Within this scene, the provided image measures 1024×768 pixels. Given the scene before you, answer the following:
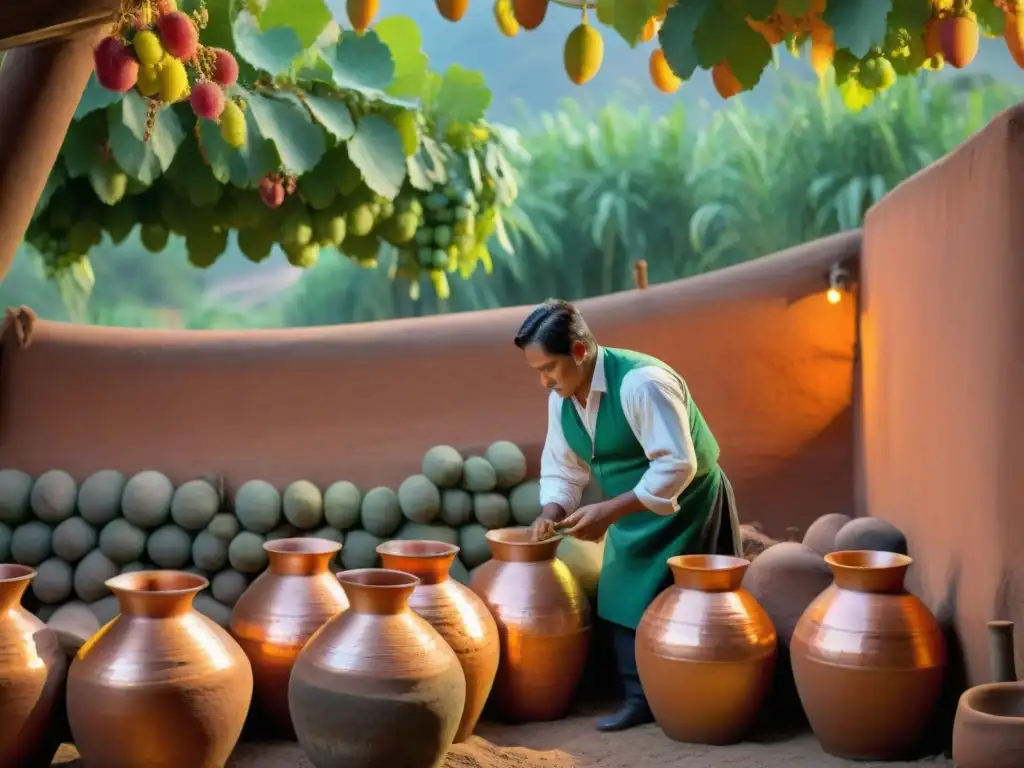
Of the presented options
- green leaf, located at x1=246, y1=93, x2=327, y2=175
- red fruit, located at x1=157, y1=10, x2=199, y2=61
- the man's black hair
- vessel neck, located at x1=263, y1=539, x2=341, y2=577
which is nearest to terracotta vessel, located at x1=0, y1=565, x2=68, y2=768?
vessel neck, located at x1=263, y1=539, x2=341, y2=577

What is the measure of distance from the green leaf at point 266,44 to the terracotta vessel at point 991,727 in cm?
323

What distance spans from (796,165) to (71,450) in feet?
26.7

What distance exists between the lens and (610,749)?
323 centimetres

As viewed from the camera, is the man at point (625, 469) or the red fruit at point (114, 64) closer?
the red fruit at point (114, 64)

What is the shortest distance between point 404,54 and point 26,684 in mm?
3278

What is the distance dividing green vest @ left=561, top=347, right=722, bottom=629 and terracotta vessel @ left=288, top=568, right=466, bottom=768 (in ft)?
2.82

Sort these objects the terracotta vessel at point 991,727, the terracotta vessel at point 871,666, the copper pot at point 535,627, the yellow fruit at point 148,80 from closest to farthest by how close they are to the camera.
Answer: the terracotta vessel at point 991,727 → the yellow fruit at point 148,80 → the terracotta vessel at point 871,666 → the copper pot at point 535,627

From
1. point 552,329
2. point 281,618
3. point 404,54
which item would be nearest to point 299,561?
point 281,618

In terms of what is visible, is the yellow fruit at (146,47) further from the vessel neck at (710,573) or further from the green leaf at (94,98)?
the green leaf at (94,98)

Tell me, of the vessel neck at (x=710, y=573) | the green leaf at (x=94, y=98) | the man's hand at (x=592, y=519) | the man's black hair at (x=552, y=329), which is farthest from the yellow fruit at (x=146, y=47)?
the green leaf at (x=94, y=98)

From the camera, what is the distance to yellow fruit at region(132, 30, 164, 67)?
7.50 feet

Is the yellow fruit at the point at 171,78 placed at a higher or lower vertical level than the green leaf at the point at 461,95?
lower

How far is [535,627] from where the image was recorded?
3.43 meters

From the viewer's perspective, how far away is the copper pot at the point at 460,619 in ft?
10.4
